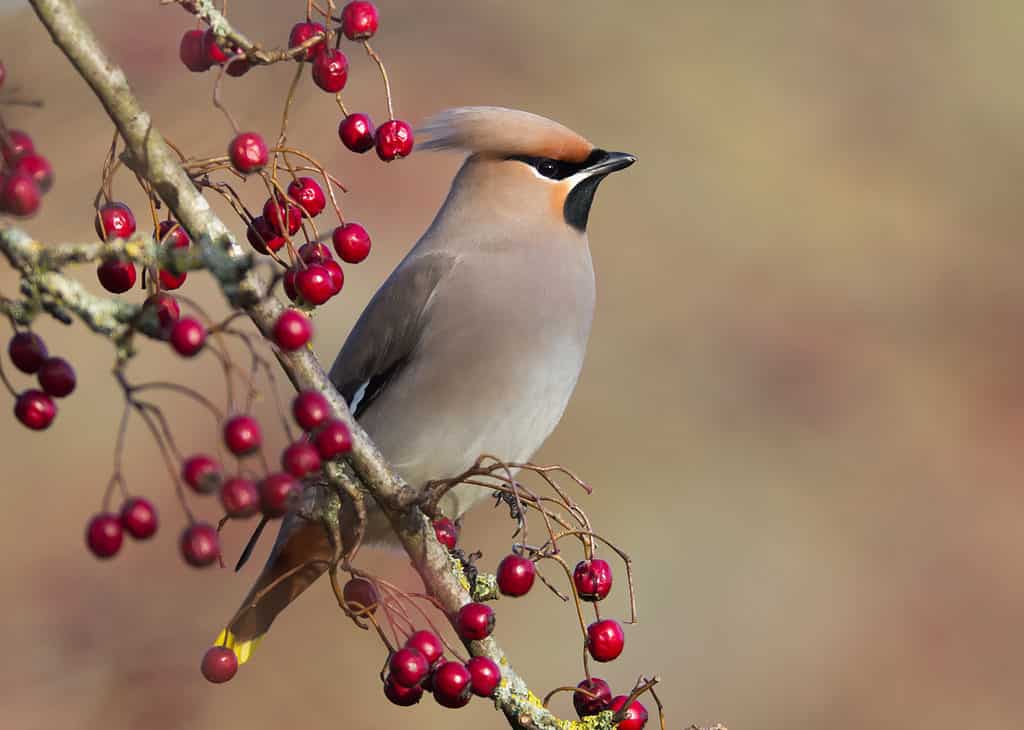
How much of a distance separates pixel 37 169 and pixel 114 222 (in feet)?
1.31

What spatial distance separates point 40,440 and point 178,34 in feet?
7.24

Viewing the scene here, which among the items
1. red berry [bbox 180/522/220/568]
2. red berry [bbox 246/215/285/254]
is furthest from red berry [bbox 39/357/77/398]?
red berry [bbox 246/215/285/254]

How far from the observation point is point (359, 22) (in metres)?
2.13

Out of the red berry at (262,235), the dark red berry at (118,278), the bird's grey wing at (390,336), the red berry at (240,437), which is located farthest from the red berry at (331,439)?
the bird's grey wing at (390,336)

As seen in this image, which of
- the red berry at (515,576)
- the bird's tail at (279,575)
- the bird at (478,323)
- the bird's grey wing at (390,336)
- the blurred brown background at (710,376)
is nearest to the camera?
the red berry at (515,576)

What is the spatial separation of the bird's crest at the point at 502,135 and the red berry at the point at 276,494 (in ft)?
7.44

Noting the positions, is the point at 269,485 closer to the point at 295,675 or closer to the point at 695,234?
the point at 295,675

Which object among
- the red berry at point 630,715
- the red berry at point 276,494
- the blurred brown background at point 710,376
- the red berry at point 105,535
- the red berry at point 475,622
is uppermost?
the blurred brown background at point 710,376

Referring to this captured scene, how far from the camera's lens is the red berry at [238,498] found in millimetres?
1521

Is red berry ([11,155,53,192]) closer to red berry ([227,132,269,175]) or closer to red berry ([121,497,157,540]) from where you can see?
red berry ([227,132,269,175])

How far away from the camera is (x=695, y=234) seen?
352 inches

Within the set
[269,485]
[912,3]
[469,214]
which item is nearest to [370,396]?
[469,214]

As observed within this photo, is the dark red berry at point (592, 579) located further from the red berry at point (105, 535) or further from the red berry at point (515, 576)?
the red berry at point (105, 535)

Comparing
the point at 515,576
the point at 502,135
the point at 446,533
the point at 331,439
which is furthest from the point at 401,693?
the point at 502,135
